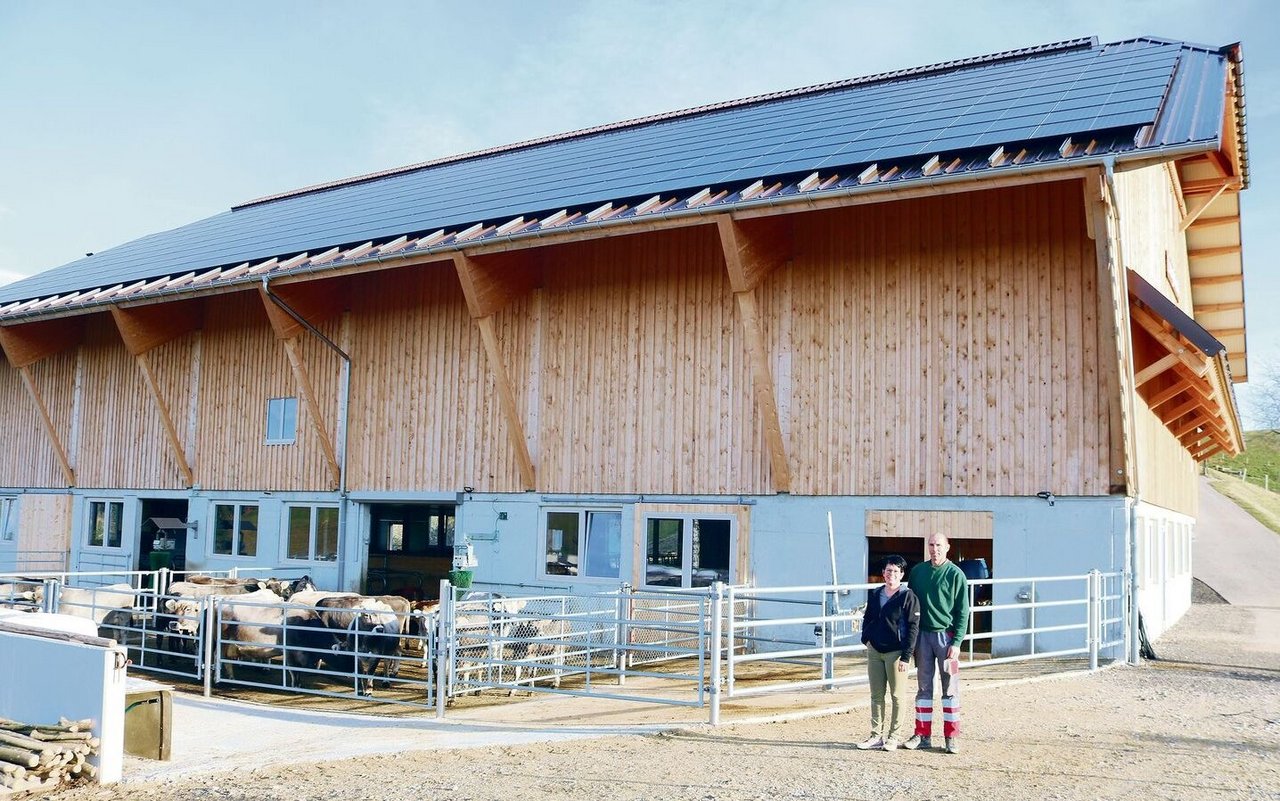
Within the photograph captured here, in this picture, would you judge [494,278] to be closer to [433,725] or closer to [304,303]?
[304,303]

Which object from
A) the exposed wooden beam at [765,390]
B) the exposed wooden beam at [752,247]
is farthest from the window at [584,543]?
the exposed wooden beam at [752,247]

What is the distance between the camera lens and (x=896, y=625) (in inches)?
343

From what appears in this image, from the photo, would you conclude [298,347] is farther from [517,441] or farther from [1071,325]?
[1071,325]

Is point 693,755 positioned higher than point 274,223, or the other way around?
point 274,223

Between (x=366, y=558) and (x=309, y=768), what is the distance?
1212cm

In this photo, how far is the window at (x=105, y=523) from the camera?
24.7 meters

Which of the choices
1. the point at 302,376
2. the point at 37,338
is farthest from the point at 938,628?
the point at 37,338

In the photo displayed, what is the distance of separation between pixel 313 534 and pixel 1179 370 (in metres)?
15.0

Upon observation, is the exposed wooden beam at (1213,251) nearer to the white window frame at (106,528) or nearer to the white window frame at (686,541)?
the white window frame at (686,541)

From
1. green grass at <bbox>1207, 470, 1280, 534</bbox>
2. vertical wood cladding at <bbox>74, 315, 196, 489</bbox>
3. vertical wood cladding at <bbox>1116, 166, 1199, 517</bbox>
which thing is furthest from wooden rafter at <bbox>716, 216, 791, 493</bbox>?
green grass at <bbox>1207, 470, 1280, 534</bbox>

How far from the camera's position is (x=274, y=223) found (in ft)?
84.5

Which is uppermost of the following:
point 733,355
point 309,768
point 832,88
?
point 832,88

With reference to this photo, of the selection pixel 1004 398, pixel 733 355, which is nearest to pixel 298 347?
pixel 733 355

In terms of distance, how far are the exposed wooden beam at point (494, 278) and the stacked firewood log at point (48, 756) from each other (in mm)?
9832
